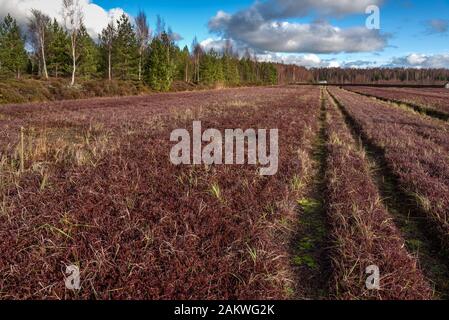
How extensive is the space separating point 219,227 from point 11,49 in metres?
65.5

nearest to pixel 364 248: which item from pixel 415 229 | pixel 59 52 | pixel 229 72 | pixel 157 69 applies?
pixel 415 229

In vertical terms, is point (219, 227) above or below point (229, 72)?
below

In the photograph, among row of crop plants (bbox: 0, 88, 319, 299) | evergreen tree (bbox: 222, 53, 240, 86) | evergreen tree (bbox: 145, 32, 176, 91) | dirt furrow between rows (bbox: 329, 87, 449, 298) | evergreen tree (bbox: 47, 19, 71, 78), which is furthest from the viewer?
evergreen tree (bbox: 222, 53, 240, 86)

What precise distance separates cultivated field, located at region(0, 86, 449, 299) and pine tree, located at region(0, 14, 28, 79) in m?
59.0

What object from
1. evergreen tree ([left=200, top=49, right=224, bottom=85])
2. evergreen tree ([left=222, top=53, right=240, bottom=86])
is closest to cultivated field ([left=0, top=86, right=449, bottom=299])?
evergreen tree ([left=200, top=49, right=224, bottom=85])

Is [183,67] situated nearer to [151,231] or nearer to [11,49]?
[11,49]

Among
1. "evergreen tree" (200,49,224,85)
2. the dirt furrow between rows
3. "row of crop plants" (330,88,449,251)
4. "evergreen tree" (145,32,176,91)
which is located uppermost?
"evergreen tree" (200,49,224,85)

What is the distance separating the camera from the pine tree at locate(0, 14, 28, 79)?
53.8 metres

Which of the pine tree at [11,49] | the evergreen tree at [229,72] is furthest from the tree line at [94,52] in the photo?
the evergreen tree at [229,72]

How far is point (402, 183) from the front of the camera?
21.2 ft

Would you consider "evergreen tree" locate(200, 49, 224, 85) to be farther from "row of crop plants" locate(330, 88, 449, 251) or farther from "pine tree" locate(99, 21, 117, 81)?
"row of crop plants" locate(330, 88, 449, 251)

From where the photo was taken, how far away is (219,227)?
4.49 meters

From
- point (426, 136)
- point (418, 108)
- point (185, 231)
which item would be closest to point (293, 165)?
point (185, 231)

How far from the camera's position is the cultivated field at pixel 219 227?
3.31 meters
